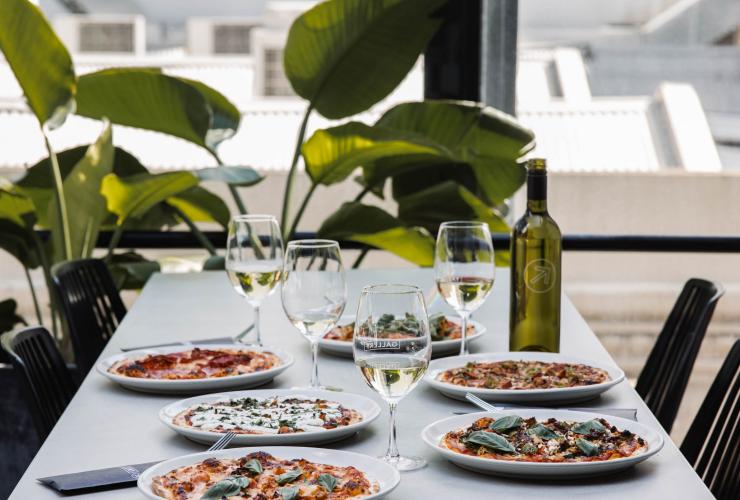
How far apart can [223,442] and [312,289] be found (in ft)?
0.90

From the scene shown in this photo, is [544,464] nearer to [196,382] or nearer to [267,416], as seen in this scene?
[267,416]

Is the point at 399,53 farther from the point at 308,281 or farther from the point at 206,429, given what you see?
the point at 206,429

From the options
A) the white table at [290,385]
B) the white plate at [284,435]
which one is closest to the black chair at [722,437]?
the white table at [290,385]

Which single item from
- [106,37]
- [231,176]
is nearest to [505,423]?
[231,176]

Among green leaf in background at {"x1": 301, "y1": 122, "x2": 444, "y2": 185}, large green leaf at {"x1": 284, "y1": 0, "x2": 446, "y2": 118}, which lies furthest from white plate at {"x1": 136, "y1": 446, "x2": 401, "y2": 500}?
large green leaf at {"x1": 284, "y1": 0, "x2": 446, "y2": 118}

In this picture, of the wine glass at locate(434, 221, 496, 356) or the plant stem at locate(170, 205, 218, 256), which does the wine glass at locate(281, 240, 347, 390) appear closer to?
the wine glass at locate(434, 221, 496, 356)

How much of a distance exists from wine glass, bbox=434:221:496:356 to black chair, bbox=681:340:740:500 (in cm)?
34

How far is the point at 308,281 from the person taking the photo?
1367 millimetres

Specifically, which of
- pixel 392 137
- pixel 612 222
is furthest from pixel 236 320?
pixel 612 222

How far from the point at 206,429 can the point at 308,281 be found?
25cm

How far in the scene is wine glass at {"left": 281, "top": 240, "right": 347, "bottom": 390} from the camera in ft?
4.48

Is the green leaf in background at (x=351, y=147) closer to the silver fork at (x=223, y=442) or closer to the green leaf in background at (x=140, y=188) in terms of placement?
the green leaf in background at (x=140, y=188)

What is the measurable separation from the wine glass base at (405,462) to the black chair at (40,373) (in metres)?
0.62

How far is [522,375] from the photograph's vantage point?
56.4 inches
